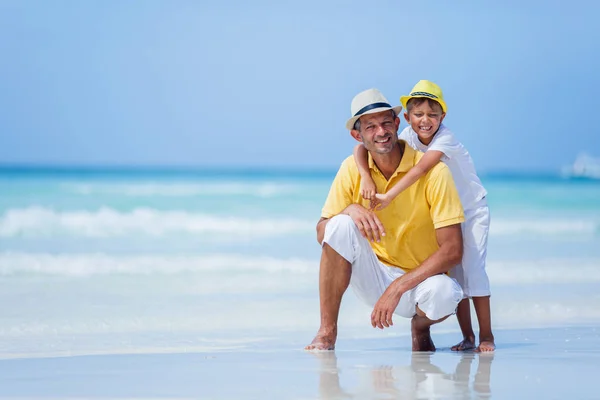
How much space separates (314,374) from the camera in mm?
3156

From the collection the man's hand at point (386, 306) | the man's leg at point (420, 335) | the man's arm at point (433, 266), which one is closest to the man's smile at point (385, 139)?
the man's arm at point (433, 266)

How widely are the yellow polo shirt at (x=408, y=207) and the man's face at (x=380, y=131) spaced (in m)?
0.10

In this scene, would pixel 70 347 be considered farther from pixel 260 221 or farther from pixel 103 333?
pixel 260 221

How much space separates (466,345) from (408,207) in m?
0.61

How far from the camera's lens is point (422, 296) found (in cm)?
364

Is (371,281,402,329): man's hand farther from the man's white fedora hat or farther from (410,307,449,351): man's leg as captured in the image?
the man's white fedora hat

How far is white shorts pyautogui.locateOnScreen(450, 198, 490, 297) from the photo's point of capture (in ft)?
12.5

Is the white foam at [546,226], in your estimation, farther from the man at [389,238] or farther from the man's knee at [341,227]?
the man's knee at [341,227]

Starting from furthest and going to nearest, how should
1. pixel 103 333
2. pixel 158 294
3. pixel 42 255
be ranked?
pixel 42 255, pixel 158 294, pixel 103 333

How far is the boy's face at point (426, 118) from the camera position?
12.6 feet

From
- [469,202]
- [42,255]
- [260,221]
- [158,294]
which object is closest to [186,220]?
[260,221]

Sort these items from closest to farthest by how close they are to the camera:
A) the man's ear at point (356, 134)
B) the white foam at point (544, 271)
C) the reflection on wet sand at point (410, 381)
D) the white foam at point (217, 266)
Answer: the reflection on wet sand at point (410, 381)
the man's ear at point (356, 134)
the white foam at point (544, 271)
the white foam at point (217, 266)

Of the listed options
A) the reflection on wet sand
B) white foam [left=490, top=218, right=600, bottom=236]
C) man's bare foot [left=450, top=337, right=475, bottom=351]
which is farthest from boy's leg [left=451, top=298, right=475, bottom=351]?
white foam [left=490, top=218, right=600, bottom=236]

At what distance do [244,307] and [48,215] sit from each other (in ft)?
30.4
